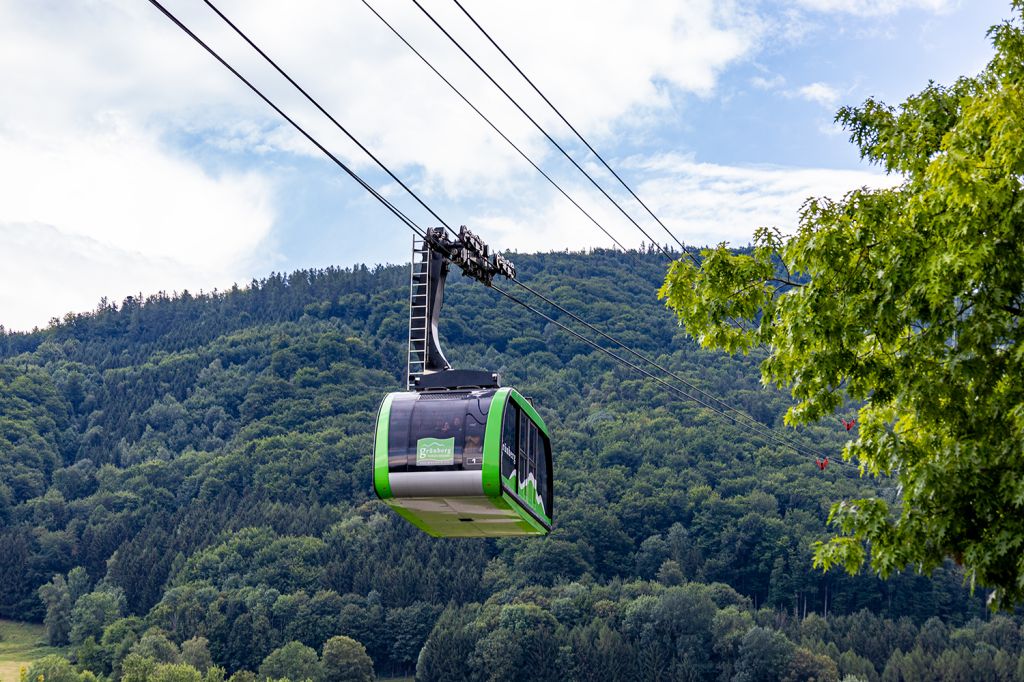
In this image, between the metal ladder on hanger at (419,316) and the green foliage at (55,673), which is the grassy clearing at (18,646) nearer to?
the green foliage at (55,673)

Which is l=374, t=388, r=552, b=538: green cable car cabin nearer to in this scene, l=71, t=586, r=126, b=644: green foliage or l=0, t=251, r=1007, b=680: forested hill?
l=0, t=251, r=1007, b=680: forested hill

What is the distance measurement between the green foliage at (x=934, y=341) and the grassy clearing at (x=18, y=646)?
14402 centimetres

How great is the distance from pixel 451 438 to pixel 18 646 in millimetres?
157456

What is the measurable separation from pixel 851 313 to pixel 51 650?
163496mm

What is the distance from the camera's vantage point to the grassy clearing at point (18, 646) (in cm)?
15505

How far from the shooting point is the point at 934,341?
16375 mm

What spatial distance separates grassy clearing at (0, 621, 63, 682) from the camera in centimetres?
15505

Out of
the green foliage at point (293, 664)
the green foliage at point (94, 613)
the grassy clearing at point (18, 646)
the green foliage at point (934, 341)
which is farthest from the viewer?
the green foliage at point (94, 613)

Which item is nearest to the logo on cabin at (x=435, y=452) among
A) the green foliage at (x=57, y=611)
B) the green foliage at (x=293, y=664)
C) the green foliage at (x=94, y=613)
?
the green foliage at (x=293, y=664)

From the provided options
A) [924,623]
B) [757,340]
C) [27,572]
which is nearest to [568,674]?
[924,623]

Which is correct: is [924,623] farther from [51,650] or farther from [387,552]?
[51,650]

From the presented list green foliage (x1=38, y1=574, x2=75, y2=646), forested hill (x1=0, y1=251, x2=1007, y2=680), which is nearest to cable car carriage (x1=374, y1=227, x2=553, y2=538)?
forested hill (x1=0, y1=251, x2=1007, y2=680)

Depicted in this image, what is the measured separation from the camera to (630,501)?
178375 mm

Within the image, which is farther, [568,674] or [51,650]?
[51,650]
